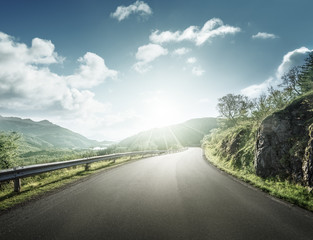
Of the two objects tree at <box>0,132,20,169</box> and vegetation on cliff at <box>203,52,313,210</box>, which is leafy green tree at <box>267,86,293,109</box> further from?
tree at <box>0,132,20,169</box>

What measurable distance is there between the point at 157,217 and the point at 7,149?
14.3m

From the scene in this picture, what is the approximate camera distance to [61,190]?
607 cm

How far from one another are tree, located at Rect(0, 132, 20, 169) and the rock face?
16779 millimetres

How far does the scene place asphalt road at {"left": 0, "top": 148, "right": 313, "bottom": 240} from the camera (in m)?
3.02

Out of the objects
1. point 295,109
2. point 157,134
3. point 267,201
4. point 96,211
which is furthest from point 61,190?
point 157,134

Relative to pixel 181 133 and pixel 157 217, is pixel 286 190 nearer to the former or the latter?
pixel 157 217

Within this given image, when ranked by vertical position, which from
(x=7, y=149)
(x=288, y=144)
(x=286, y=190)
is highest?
(x=7, y=149)

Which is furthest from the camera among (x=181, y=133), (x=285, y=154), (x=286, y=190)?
(x=181, y=133)

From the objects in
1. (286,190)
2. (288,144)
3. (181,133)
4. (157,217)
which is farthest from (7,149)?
(181,133)

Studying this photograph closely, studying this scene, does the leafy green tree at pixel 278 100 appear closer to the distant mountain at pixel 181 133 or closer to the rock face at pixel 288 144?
the rock face at pixel 288 144

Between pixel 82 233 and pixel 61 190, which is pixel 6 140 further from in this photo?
pixel 82 233

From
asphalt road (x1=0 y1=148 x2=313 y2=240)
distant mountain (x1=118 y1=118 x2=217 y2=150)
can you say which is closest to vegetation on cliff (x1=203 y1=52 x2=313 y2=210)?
asphalt road (x1=0 y1=148 x2=313 y2=240)

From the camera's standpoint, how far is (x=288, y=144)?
7.17 meters

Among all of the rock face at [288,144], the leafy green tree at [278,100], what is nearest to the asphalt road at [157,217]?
the rock face at [288,144]
